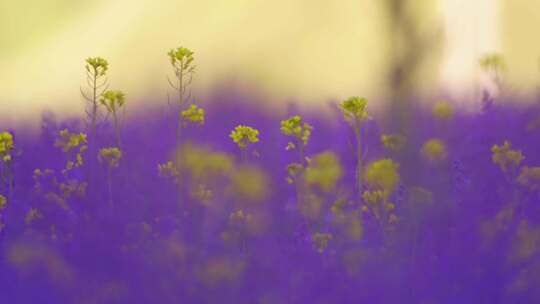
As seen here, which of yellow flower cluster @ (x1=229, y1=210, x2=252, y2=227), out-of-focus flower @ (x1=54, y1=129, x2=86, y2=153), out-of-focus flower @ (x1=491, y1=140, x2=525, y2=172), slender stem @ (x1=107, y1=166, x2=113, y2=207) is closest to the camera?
yellow flower cluster @ (x1=229, y1=210, x2=252, y2=227)

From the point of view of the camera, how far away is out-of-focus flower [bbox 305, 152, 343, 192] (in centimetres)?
204

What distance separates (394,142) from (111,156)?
29.4 inches

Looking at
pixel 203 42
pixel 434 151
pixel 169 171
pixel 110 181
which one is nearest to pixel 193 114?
pixel 169 171

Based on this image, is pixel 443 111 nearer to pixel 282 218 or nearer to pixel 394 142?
pixel 394 142

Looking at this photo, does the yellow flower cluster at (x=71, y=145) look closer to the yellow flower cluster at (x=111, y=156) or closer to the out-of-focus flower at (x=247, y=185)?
the yellow flower cluster at (x=111, y=156)

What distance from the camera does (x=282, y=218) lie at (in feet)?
7.16

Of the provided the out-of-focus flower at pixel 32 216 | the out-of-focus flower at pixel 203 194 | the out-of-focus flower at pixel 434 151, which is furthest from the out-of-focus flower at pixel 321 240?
the out-of-focus flower at pixel 32 216

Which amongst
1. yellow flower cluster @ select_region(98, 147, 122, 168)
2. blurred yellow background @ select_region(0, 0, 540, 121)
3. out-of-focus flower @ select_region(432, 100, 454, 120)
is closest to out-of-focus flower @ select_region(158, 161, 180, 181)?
yellow flower cluster @ select_region(98, 147, 122, 168)

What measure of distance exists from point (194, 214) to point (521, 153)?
937 millimetres

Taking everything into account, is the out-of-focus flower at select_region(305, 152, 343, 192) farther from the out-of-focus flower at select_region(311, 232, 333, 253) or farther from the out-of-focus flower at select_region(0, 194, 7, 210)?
the out-of-focus flower at select_region(0, 194, 7, 210)

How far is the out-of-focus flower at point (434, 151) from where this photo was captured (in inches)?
91.7

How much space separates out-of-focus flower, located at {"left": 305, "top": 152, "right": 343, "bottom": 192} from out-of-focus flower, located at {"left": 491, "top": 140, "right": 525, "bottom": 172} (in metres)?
0.49

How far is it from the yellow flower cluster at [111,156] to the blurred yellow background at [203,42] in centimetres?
161

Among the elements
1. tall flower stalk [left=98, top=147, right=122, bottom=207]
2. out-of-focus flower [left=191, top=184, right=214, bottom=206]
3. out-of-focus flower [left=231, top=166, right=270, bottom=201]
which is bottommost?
out-of-focus flower [left=191, top=184, right=214, bottom=206]
